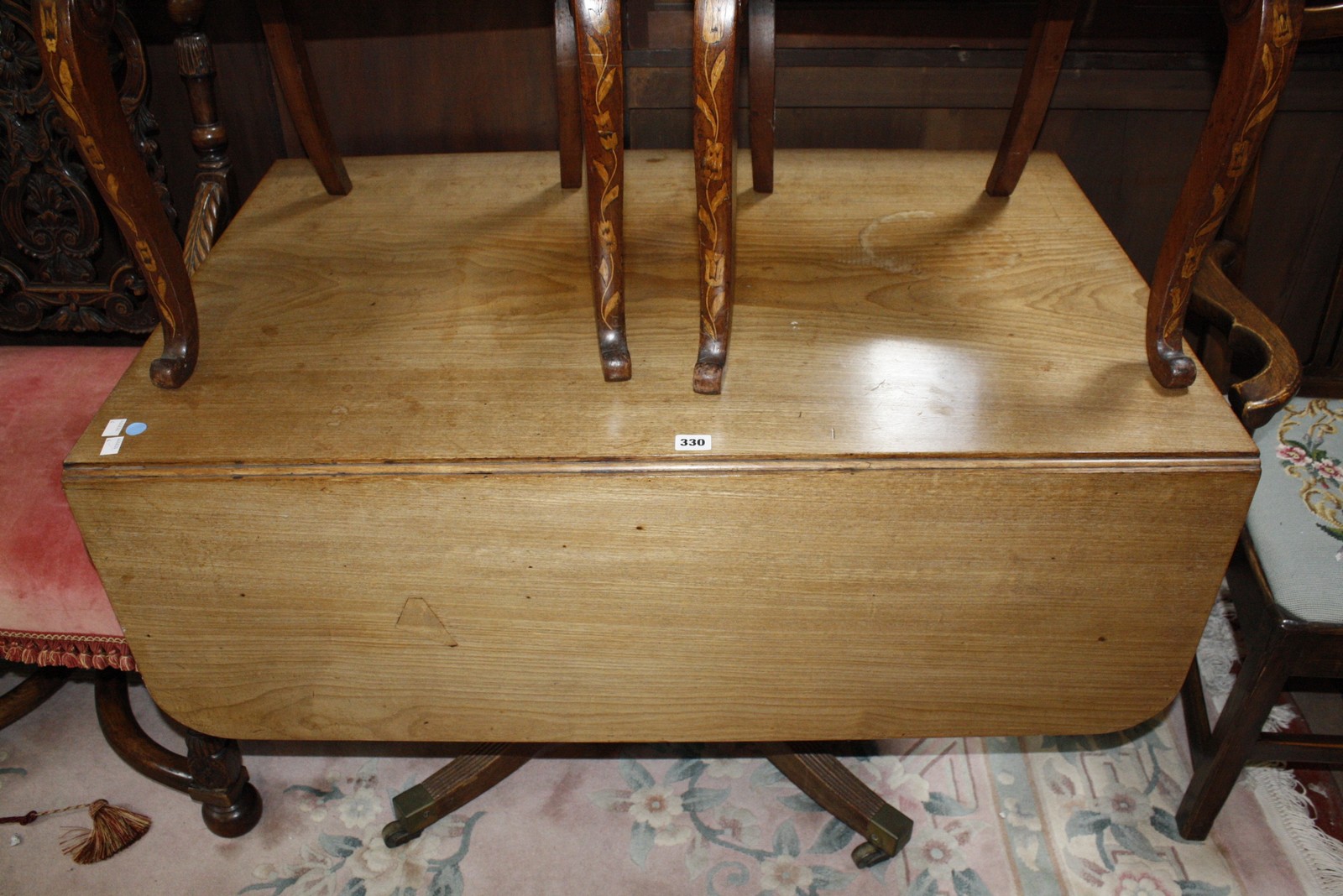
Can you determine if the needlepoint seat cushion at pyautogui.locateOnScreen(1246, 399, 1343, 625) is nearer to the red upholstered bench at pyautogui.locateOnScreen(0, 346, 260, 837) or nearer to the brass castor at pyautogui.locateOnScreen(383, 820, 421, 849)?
the brass castor at pyautogui.locateOnScreen(383, 820, 421, 849)

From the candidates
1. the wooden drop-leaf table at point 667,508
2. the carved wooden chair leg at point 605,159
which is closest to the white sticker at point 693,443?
the wooden drop-leaf table at point 667,508

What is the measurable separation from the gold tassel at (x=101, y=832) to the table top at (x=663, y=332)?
658mm

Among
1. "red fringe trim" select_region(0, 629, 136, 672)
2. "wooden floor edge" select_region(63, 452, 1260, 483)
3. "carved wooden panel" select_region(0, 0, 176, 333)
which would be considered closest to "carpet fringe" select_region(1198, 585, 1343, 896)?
"wooden floor edge" select_region(63, 452, 1260, 483)

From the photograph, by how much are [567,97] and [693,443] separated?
0.60 m

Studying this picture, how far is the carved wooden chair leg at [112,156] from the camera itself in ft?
2.87

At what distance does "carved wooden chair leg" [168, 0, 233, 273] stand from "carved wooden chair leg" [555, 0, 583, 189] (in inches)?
17.7

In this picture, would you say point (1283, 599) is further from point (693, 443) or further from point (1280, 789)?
point (693, 443)

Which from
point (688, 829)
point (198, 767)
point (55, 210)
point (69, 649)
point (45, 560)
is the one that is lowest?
point (688, 829)

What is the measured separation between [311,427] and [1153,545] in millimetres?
813

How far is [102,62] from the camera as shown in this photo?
93 centimetres

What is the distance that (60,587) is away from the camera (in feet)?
3.69

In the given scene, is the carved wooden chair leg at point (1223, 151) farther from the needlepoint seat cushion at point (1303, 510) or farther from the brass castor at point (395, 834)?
the brass castor at point (395, 834)

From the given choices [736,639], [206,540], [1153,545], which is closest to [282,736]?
[206,540]

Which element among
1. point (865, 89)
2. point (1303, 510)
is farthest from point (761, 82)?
point (1303, 510)
